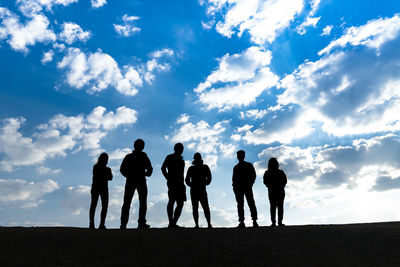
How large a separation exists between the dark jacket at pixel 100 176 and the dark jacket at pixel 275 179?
514 centimetres

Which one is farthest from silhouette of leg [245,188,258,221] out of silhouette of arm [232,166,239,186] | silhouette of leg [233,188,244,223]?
silhouette of arm [232,166,239,186]

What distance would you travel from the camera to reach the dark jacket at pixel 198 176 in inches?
448

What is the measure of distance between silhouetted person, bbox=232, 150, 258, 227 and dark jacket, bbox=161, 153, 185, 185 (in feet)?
6.18

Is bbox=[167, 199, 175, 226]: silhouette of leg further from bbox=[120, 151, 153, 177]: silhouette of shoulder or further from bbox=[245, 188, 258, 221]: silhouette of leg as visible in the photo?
bbox=[245, 188, 258, 221]: silhouette of leg

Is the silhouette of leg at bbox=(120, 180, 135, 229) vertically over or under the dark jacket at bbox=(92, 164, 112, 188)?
under

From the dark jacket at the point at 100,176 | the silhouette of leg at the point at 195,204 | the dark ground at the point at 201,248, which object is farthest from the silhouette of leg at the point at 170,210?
the dark ground at the point at 201,248

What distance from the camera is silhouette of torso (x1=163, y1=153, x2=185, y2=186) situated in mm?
11039

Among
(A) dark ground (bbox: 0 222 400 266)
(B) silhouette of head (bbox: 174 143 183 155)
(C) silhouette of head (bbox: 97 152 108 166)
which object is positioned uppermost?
(B) silhouette of head (bbox: 174 143 183 155)

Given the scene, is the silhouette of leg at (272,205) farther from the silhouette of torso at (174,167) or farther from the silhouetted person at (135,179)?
the silhouetted person at (135,179)

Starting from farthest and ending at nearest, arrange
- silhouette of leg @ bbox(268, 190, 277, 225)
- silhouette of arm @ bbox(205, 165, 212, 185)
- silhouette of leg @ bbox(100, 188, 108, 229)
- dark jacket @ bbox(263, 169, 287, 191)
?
dark jacket @ bbox(263, 169, 287, 191), silhouette of leg @ bbox(268, 190, 277, 225), silhouette of arm @ bbox(205, 165, 212, 185), silhouette of leg @ bbox(100, 188, 108, 229)

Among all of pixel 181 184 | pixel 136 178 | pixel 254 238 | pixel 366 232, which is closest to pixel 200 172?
pixel 181 184

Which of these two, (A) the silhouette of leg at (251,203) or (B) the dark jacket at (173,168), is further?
(A) the silhouette of leg at (251,203)

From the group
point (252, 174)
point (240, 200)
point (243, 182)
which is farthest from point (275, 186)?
point (240, 200)

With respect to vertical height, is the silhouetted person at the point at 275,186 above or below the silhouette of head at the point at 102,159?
below
